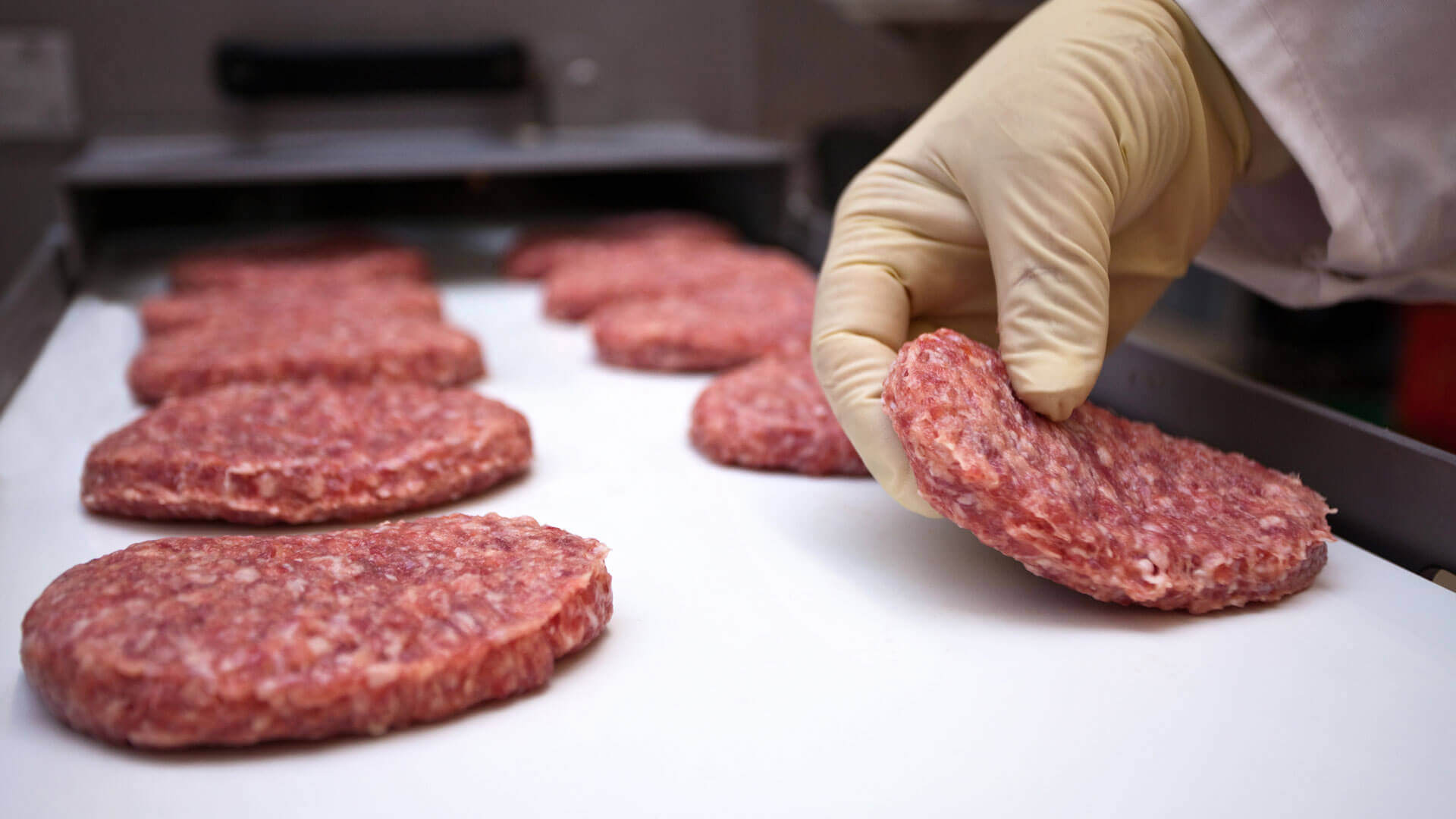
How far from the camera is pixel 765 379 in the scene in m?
1.74

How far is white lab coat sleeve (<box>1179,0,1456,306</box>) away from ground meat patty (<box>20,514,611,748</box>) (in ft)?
3.23

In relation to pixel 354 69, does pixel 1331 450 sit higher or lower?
lower

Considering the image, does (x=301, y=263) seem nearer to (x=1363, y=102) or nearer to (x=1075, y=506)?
(x=1075, y=506)

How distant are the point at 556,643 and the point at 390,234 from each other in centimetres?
268

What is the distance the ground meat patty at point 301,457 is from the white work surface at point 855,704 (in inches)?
2.0

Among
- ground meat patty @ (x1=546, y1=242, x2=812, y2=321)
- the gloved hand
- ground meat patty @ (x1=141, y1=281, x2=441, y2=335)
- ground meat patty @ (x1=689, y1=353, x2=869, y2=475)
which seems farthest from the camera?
ground meat patty @ (x1=546, y1=242, x2=812, y2=321)

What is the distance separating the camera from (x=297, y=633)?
95 centimetres

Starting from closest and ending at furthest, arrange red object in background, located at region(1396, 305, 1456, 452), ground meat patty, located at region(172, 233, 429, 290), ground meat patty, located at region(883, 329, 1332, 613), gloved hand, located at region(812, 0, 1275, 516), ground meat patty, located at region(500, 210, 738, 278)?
1. ground meat patty, located at region(883, 329, 1332, 613)
2. gloved hand, located at region(812, 0, 1275, 516)
3. ground meat patty, located at region(172, 233, 429, 290)
4. ground meat patty, located at region(500, 210, 738, 278)
5. red object in background, located at region(1396, 305, 1456, 452)

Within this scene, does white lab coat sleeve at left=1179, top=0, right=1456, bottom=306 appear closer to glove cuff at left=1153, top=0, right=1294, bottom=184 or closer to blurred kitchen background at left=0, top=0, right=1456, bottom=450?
glove cuff at left=1153, top=0, right=1294, bottom=184

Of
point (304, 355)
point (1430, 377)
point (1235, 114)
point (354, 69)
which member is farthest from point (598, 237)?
point (1430, 377)

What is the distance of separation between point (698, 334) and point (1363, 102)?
1.14 meters

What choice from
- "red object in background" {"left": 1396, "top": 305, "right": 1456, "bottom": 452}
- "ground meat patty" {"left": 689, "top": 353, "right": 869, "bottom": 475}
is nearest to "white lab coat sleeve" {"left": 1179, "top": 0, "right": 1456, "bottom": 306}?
"ground meat patty" {"left": 689, "top": 353, "right": 869, "bottom": 475}

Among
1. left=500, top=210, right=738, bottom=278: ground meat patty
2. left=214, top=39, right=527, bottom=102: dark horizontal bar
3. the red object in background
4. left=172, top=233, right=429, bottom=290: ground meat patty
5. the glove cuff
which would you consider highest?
the glove cuff

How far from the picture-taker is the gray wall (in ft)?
11.0
